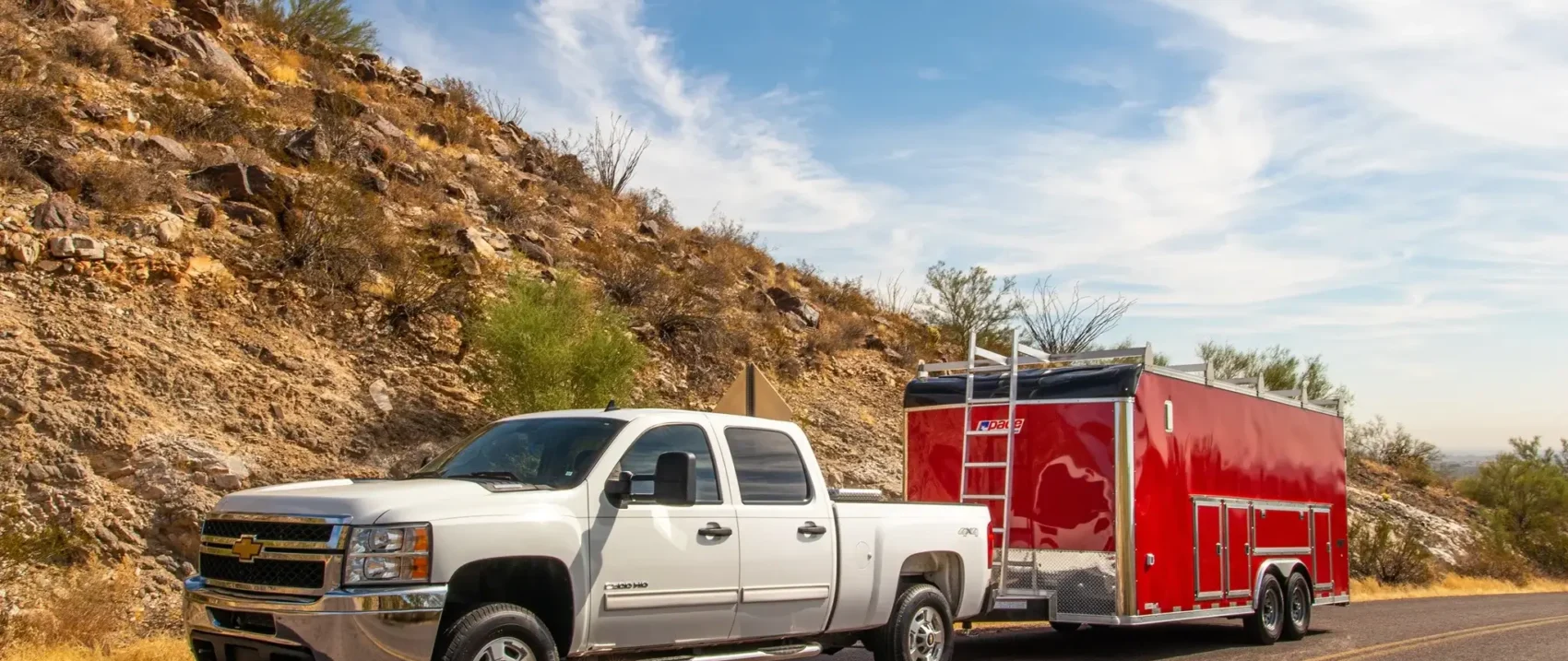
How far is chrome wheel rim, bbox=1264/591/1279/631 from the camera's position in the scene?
13.9 m

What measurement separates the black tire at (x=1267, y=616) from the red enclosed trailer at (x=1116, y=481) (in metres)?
0.02

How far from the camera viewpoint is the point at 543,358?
60.0ft

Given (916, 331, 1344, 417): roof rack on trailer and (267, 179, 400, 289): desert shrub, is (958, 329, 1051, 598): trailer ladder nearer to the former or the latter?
(916, 331, 1344, 417): roof rack on trailer

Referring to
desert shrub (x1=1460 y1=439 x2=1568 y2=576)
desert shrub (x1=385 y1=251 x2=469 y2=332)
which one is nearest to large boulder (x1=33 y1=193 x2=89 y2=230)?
desert shrub (x1=385 y1=251 x2=469 y2=332)

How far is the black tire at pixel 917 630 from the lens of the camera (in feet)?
31.0

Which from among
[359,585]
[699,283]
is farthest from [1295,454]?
[699,283]

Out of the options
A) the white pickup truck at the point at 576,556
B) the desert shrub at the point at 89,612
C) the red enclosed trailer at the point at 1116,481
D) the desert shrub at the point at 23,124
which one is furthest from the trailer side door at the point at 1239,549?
the desert shrub at the point at 23,124

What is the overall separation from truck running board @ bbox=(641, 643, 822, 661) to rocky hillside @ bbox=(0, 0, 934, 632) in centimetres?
680

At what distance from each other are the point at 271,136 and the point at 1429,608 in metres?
22.4

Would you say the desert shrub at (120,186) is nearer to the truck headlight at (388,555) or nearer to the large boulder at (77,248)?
the large boulder at (77,248)

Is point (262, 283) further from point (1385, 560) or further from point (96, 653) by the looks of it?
point (1385, 560)

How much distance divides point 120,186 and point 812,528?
1469 centimetres

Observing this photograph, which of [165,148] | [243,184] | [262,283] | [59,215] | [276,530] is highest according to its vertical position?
[165,148]

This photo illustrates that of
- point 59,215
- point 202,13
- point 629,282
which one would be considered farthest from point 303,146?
point 202,13
